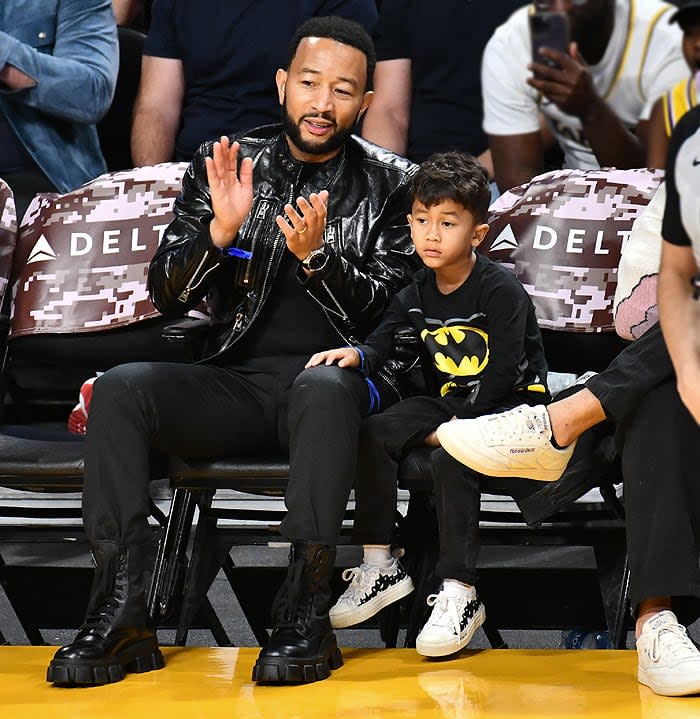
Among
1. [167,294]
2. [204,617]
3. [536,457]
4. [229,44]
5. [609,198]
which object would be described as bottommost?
[204,617]

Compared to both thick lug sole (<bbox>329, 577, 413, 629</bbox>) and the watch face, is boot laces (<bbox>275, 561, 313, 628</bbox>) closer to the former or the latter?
thick lug sole (<bbox>329, 577, 413, 629</bbox>)

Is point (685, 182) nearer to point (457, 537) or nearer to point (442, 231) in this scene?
point (457, 537)

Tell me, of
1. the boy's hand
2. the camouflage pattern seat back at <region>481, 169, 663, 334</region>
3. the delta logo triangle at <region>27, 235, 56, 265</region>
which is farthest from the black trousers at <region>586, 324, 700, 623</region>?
the delta logo triangle at <region>27, 235, 56, 265</region>

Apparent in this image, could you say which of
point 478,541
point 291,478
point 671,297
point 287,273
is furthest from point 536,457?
point 671,297

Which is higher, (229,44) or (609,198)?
(229,44)

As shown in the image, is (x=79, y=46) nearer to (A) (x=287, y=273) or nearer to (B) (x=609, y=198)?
(A) (x=287, y=273)

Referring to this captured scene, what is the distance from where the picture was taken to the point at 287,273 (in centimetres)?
260

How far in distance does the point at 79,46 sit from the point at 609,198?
4.08 feet

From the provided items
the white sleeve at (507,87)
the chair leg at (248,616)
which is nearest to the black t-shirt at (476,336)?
the chair leg at (248,616)

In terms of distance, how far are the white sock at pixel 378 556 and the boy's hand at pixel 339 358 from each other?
33cm

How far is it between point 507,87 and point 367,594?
1481 mm

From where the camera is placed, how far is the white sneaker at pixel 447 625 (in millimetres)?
2152

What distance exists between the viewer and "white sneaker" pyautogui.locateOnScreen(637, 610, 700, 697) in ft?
6.21

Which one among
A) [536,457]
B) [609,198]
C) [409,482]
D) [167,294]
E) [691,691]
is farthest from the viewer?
[609,198]
